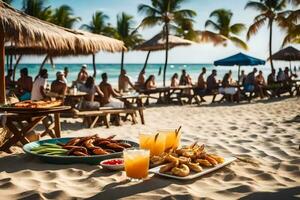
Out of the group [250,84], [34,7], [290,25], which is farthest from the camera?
[290,25]

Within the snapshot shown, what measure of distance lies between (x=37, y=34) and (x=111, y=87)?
9.01ft

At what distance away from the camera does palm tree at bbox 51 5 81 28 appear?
831 inches

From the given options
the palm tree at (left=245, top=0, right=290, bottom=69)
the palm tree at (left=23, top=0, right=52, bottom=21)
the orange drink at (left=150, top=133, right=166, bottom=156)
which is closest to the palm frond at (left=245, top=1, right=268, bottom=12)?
the palm tree at (left=245, top=0, right=290, bottom=69)

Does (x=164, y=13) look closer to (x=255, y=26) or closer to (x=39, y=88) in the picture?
(x=255, y=26)

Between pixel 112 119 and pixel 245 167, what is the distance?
5157 millimetres

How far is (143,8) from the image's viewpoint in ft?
61.9

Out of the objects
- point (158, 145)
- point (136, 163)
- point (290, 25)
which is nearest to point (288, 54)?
point (290, 25)

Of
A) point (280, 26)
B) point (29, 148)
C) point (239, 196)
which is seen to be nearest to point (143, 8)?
point (280, 26)

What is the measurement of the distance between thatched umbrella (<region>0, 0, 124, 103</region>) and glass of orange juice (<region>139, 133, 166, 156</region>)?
10.8ft

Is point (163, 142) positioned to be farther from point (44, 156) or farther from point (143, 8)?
point (143, 8)

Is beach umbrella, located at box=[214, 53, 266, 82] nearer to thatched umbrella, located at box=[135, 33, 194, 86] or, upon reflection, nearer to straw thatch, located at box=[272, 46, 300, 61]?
thatched umbrella, located at box=[135, 33, 194, 86]

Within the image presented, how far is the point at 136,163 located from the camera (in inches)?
133

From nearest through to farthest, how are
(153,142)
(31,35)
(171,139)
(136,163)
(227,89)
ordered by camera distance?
(136,163) < (153,142) < (171,139) < (31,35) < (227,89)

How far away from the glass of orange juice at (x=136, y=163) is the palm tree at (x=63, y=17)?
18443mm
